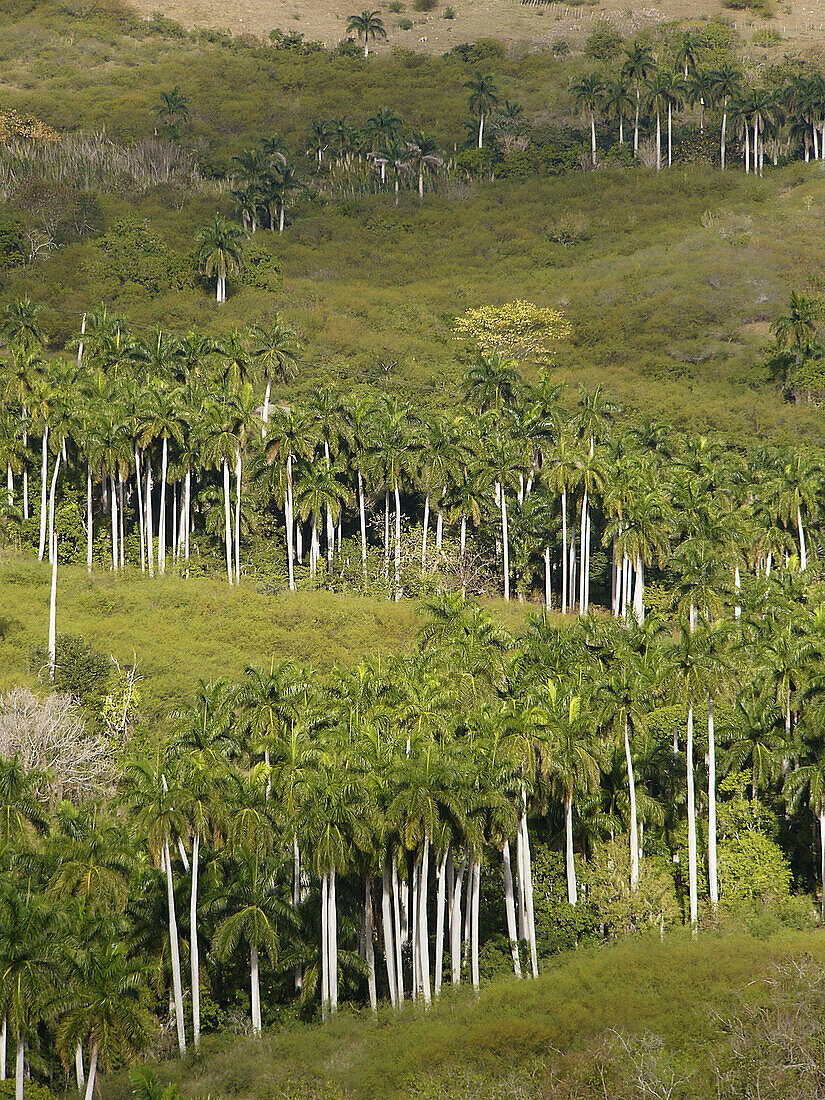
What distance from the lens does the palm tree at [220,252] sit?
384ft

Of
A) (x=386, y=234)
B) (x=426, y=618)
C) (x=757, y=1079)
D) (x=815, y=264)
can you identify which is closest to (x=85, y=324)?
(x=386, y=234)

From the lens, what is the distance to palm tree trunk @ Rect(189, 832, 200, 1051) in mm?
41094

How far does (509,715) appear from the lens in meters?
46.2

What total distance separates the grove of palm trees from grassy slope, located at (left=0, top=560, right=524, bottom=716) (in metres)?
0.37

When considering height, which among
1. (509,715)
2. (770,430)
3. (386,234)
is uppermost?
(386,234)

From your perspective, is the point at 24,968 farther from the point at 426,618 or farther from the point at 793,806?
the point at 426,618

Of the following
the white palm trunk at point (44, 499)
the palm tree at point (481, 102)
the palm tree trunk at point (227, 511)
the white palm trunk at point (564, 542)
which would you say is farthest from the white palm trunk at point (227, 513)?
the palm tree at point (481, 102)

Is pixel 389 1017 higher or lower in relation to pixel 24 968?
lower

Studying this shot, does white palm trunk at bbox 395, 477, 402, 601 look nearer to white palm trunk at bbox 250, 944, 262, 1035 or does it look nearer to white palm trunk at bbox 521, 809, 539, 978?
white palm trunk at bbox 521, 809, 539, 978

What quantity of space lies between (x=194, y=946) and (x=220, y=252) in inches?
3461

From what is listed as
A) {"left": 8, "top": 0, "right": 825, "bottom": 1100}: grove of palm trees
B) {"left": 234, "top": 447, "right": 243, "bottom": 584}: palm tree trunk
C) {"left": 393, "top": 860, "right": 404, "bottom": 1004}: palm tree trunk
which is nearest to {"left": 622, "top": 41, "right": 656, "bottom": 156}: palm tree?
{"left": 8, "top": 0, "right": 825, "bottom": 1100}: grove of palm trees

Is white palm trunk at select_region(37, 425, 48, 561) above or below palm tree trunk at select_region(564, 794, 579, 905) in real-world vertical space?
above

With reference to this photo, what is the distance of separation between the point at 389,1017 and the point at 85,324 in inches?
3364

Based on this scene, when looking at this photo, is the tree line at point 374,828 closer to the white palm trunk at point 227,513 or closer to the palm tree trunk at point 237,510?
the palm tree trunk at point 237,510
